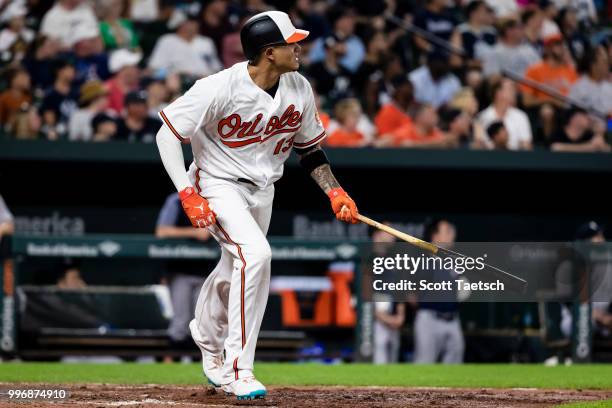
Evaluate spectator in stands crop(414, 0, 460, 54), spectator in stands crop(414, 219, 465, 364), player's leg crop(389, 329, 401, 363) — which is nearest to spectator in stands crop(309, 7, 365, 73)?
spectator in stands crop(414, 0, 460, 54)

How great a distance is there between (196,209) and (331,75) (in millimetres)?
6544

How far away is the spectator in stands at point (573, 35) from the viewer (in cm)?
1230

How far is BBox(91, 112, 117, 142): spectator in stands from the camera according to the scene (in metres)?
10.3

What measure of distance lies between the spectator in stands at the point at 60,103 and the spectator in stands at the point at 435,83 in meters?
3.32

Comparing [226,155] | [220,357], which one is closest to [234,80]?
[226,155]

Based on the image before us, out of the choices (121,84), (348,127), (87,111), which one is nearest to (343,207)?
(348,127)

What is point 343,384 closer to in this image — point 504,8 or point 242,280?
point 242,280

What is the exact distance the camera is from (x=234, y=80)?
5.14 m

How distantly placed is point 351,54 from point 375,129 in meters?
1.14

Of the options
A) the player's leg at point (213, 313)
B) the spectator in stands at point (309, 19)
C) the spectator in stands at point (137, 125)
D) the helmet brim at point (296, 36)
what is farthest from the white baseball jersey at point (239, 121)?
the spectator in stands at point (309, 19)

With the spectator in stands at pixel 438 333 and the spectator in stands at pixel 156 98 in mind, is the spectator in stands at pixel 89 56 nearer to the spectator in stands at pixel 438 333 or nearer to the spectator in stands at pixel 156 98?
the spectator in stands at pixel 156 98

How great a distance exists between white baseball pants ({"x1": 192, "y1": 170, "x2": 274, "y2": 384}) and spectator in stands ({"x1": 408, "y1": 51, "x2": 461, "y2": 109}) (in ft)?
20.1

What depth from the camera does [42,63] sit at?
10.7 m

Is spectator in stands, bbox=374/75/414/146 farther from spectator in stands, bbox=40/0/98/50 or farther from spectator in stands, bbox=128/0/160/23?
spectator in stands, bbox=40/0/98/50
